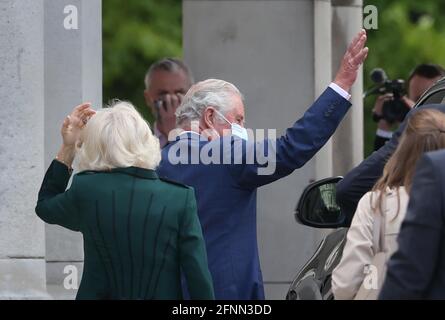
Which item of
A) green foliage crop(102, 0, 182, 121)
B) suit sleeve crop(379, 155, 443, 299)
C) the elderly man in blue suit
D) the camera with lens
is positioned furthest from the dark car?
green foliage crop(102, 0, 182, 121)

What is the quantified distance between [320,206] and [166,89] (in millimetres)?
4560

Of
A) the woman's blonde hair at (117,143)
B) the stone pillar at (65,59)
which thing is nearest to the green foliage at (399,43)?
the stone pillar at (65,59)

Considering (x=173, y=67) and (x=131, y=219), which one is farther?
(x=173, y=67)

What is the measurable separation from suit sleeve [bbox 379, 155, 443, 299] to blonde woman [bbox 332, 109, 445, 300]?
41 centimetres

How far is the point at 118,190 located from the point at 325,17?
21.4 feet

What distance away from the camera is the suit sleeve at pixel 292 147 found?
6.30 metres

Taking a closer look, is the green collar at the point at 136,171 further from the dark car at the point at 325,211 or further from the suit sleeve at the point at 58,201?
the dark car at the point at 325,211

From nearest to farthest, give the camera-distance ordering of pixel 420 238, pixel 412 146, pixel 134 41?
pixel 420 238 < pixel 412 146 < pixel 134 41

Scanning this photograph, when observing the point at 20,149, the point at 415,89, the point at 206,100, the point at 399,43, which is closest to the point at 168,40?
the point at 399,43

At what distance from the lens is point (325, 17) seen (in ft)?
39.9

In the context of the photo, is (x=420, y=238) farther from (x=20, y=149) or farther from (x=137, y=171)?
(x=20, y=149)

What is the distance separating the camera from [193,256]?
579 centimetres

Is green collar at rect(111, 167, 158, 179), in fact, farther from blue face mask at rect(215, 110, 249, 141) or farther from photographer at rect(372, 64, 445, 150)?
photographer at rect(372, 64, 445, 150)
